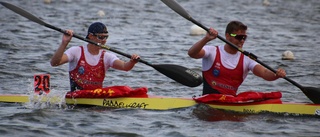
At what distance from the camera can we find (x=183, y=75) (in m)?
11.1

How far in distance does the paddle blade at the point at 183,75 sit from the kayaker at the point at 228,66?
16 centimetres

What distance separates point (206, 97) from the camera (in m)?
10.6

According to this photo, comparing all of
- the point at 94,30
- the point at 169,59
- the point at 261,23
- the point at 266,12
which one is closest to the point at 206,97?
the point at 94,30

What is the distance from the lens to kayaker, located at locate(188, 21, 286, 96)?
34.9ft

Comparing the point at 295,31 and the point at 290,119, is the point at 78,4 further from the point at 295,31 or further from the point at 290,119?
the point at 290,119

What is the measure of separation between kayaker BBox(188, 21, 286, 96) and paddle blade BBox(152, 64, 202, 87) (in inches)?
6.2

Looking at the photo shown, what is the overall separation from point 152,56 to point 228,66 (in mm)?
7012

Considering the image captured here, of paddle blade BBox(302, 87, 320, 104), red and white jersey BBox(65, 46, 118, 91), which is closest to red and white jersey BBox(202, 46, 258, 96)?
paddle blade BBox(302, 87, 320, 104)

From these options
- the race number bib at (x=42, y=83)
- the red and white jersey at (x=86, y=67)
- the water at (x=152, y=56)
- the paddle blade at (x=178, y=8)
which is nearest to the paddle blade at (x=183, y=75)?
the water at (x=152, y=56)

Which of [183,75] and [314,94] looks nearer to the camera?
[314,94]

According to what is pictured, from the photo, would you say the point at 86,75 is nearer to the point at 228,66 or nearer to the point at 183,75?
the point at 183,75

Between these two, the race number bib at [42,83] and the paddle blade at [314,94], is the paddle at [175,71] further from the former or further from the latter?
the paddle blade at [314,94]

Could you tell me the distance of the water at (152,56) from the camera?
31.3 feet

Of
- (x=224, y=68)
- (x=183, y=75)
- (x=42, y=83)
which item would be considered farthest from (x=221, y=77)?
(x=42, y=83)
